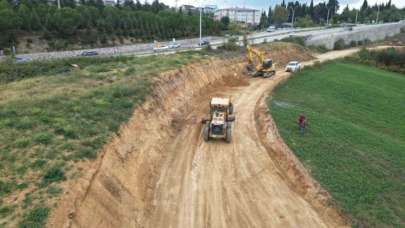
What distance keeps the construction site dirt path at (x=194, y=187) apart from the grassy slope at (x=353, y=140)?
1265 mm

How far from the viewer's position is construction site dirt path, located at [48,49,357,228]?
1415 cm

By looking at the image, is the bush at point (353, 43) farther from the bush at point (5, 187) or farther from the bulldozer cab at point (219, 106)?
the bush at point (5, 187)

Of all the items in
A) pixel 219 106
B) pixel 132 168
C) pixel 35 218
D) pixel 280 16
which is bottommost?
pixel 132 168

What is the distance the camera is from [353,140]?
75.9 feet

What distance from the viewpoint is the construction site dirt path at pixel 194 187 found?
557 inches

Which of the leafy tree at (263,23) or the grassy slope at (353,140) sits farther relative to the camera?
the leafy tree at (263,23)

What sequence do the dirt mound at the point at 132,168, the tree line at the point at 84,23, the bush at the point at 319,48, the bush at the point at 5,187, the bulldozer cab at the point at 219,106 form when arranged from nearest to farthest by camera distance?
the bush at the point at 5,187
the dirt mound at the point at 132,168
the bulldozer cab at the point at 219,106
the tree line at the point at 84,23
the bush at the point at 319,48

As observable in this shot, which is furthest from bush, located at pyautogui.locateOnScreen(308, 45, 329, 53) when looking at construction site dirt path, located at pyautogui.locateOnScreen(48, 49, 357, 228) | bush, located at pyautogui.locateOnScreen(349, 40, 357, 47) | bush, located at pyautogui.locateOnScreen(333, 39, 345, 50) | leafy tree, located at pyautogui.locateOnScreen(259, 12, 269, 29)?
leafy tree, located at pyautogui.locateOnScreen(259, 12, 269, 29)

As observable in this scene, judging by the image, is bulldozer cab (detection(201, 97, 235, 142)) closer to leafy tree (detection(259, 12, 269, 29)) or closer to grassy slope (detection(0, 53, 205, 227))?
grassy slope (detection(0, 53, 205, 227))

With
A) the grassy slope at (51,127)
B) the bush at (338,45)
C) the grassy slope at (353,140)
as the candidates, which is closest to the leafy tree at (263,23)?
the bush at (338,45)

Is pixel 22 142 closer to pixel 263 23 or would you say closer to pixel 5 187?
pixel 5 187

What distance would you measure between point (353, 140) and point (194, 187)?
43.1 feet

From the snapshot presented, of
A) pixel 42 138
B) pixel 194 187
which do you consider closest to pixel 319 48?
pixel 194 187

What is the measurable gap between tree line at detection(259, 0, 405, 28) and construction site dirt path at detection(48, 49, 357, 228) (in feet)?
466
